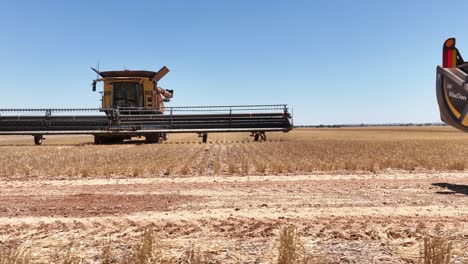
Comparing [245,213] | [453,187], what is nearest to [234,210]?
[245,213]

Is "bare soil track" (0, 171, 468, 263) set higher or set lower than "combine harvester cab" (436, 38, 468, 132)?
lower

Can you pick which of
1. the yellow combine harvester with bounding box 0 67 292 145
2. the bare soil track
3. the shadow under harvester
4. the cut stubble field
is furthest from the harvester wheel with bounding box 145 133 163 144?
the shadow under harvester

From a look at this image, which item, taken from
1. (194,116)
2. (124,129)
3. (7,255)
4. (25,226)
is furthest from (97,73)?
(7,255)

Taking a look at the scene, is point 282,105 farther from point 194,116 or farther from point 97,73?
point 97,73

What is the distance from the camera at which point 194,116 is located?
22.4 meters

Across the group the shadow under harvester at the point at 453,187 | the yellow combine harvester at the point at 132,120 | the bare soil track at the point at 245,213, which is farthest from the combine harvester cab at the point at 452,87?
the yellow combine harvester at the point at 132,120

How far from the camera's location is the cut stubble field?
4.00 m

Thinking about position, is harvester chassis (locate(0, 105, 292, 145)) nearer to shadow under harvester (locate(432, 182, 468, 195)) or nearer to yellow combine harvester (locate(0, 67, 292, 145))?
yellow combine harvester (locate(0, 67, 292, 145))

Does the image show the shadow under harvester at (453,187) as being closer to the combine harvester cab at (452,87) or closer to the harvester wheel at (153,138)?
the combine harvester cab at (452,87)

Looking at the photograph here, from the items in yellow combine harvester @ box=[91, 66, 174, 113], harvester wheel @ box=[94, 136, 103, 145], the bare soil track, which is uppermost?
yellow combine harvester @ box=[91, 66, 174, 113]

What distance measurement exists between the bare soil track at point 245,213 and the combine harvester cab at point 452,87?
1.36 m

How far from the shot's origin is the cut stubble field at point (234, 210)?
13.1 ft

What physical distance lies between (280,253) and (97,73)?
888 inches

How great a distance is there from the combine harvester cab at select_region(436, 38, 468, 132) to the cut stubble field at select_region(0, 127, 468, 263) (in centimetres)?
137
